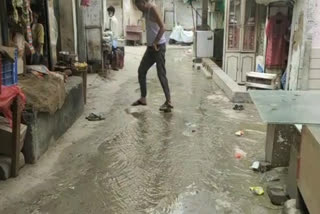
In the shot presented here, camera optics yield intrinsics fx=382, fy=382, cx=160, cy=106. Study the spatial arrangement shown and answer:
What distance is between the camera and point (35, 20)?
6195 millimetres

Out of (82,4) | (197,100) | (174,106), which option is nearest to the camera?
(174,106)

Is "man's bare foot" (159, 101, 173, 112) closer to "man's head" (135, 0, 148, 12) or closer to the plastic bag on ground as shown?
"man's head" (135, 0, 148, 12)

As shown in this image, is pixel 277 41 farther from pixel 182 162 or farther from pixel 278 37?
pixel 182 162

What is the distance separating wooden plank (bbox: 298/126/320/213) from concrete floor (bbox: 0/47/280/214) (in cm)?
58

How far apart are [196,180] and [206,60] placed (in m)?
8.61

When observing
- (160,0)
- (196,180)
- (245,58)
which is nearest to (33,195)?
(196,180)

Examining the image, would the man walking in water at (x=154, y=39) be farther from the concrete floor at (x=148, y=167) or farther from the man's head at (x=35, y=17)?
the man's head at (x=35, y=17)

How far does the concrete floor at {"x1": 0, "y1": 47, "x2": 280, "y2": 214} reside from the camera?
11.0ft

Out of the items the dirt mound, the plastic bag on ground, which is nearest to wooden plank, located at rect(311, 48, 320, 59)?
the dirt mound

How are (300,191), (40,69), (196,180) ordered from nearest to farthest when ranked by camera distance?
(300,191) → (196,180) → (40,69)

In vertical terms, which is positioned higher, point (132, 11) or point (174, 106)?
point (132, 11)

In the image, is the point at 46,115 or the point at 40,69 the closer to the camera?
the point at 46,115

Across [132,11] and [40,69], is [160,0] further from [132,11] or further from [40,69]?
[40,69]

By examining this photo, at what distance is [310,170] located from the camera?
2627 mm
